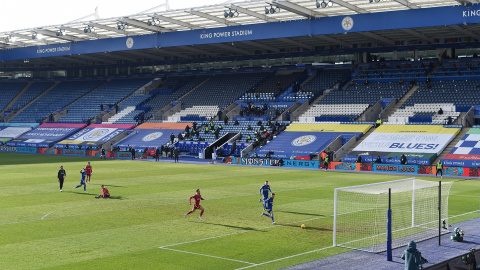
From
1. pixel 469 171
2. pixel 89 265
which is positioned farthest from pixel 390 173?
pixel 89 265

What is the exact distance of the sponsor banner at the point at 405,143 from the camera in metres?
44.8

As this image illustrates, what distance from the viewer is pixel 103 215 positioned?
2253 cm

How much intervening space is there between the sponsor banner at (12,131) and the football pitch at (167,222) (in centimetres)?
3878

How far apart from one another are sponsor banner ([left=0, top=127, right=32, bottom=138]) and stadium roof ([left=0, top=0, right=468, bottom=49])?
12.1 metres

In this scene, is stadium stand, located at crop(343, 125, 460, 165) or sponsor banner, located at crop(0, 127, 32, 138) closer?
stadium stand, located at crop(343, 125, 460, 165)

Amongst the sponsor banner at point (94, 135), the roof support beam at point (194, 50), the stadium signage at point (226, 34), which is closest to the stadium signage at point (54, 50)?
the sponsor banner at point (94, 135)

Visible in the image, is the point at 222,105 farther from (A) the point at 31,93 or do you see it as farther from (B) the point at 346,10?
(A) the point at 31,93

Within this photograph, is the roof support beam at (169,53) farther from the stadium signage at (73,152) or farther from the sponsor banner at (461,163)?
the sponsor banner at (461,163)

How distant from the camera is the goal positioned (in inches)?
730

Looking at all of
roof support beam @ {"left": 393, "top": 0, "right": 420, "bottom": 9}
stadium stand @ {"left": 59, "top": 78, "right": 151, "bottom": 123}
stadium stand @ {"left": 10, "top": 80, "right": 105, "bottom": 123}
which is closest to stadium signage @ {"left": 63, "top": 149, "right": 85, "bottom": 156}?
stadium stand @ {"left": 59, "top": 78, "right": 151, "bottom": 123}

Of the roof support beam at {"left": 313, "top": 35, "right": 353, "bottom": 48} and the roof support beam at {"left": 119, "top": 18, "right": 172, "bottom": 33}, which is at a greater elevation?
the roof support beam at {"left": 119, "top": 18, "right": 172, "bottom": 33}

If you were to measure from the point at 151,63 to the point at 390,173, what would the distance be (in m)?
47.0

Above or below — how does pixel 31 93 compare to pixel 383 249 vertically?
above

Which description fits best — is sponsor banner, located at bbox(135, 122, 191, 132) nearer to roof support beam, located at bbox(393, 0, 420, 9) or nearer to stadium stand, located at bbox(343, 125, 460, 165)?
stadium stand, located at bbox(343, 125, 460, 165)
